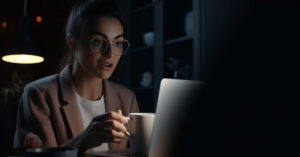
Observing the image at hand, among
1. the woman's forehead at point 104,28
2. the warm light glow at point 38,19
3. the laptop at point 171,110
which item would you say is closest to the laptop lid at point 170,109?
the laptop at point 171,110

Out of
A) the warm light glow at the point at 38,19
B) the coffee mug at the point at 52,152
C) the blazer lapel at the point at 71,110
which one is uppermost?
the warm light glow at the point at 38,19

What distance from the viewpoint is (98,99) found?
149 centimetres

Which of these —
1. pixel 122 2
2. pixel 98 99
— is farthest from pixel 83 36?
pixel 122 2

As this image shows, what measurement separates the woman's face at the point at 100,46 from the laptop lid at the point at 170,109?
68 cm

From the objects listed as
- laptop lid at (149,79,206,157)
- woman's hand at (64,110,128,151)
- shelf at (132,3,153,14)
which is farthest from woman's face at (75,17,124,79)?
shelf at (132,3,153,14)

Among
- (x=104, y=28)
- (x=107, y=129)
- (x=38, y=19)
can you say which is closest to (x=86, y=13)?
(x=104, y=28)

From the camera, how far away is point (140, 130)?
896 millimetres

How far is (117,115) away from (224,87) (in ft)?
1.05

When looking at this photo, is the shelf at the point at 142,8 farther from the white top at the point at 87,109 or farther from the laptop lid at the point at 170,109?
the laptop lid at the point at 170,109

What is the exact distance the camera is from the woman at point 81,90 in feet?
4.31

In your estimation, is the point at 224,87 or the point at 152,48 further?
the point at 152,48

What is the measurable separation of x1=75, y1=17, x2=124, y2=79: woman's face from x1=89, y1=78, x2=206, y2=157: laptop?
68 centimetres

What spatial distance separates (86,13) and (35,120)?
0.57 metres

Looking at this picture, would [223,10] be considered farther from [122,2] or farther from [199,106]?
[199,106]
